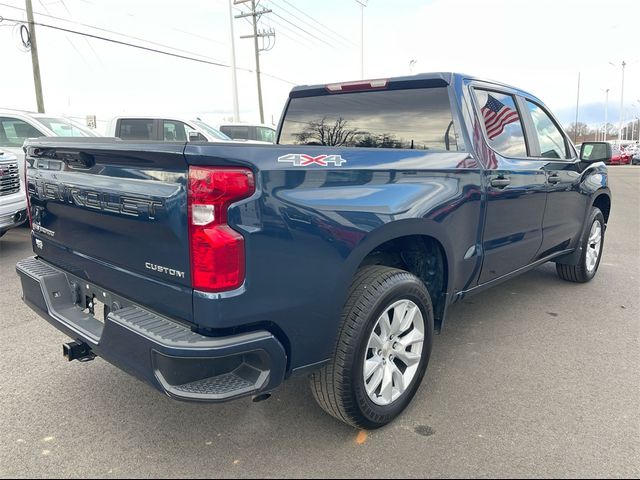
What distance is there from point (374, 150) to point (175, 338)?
1306mm

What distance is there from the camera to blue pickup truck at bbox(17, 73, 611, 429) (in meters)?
2.00

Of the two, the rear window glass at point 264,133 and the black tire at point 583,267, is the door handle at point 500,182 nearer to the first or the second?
the black tire at point 583,267

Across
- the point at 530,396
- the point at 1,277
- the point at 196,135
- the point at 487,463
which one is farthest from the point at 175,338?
the point at 196,135

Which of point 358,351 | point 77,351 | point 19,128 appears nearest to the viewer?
point 358,351

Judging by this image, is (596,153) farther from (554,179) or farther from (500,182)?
(500,182)

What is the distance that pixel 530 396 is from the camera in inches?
118

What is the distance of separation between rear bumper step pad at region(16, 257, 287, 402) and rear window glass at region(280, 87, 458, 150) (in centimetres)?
186

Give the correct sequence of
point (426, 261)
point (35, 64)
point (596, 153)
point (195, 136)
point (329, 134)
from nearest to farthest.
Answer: point (426, 261) < point (329, 134) < point (596, 153) < point (195, 136) < point (35, 64)

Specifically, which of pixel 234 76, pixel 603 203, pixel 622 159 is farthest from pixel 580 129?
pixel 603 203

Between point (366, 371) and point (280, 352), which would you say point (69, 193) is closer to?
point (280, 352)

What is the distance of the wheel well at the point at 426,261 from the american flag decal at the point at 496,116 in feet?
3.21

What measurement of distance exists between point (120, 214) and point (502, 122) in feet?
8.93

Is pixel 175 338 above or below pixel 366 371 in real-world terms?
above

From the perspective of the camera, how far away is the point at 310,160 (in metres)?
2.21
